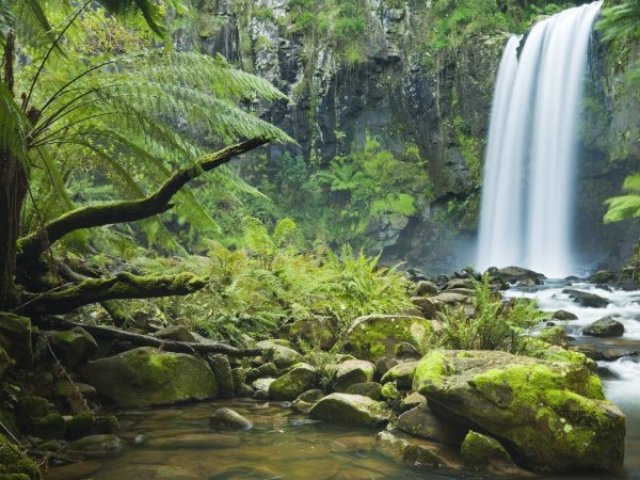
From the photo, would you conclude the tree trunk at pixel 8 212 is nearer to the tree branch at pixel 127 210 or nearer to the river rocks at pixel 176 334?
the tree branch at pixel 127 210

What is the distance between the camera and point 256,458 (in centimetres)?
322

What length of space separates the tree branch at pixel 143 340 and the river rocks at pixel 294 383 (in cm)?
32

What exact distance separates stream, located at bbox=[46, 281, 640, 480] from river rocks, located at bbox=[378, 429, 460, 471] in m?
0.07

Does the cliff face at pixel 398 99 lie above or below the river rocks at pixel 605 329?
above

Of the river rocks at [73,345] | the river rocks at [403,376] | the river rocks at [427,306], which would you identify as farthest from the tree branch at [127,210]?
the river rocks at [427,306]

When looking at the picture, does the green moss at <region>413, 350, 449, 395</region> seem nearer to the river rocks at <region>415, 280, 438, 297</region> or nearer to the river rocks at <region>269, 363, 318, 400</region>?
the river rocks at <region>269, 363, 318, 400</region>

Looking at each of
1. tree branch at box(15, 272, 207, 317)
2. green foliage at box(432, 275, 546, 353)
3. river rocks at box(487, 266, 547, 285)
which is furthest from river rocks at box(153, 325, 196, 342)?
river rocks at box(487, 266, 547, 285)

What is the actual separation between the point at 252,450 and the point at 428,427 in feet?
3.65

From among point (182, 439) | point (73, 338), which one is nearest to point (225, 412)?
point (182, 439)

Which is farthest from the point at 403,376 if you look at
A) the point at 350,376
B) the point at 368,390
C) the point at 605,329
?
the point at 605,329

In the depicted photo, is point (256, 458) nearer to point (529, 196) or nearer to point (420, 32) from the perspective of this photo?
point (529, 196)

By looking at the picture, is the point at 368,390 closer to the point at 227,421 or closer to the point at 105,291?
the point at 227,421

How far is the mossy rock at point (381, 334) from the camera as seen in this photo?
5.24 metres

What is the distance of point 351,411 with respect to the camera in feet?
12.8
